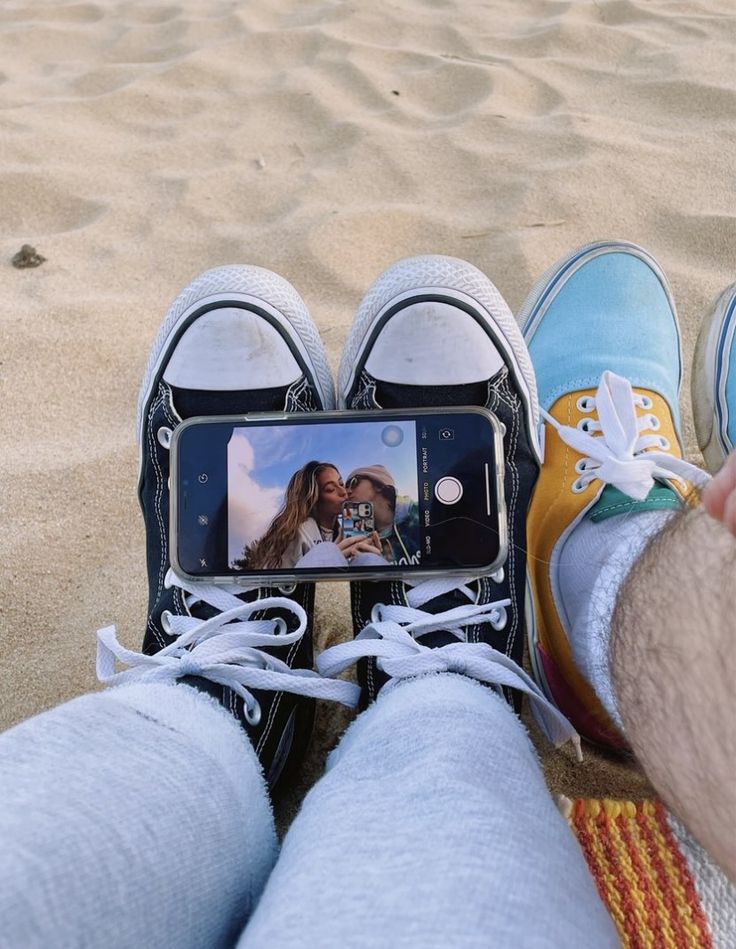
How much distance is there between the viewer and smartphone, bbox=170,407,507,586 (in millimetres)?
962

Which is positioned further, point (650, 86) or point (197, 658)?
point (650, 86)

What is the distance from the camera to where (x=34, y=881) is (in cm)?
48

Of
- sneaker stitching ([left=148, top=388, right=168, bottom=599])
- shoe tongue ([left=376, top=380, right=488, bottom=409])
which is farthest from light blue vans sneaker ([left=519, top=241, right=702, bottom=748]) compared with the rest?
sneaker stitching ([left=148, top=388, right=168, bottom=599])

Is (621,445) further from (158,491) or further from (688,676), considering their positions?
(158,491)

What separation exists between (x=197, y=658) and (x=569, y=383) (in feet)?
2.41

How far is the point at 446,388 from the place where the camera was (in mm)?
1030

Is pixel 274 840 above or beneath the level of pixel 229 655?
beneath

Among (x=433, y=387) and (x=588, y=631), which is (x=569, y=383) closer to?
(x=433, y=387)

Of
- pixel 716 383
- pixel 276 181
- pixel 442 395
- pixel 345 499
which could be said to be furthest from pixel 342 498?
pixel 276 181

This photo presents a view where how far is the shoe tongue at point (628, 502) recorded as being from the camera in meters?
1.00

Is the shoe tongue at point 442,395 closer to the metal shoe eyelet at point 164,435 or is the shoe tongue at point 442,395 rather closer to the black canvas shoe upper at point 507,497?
the black canvas shoe upper at point 507,497

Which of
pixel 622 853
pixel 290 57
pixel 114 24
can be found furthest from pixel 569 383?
pixel 114 24

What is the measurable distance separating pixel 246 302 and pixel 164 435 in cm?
21

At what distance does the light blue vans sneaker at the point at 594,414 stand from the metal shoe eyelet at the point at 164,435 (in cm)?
52
